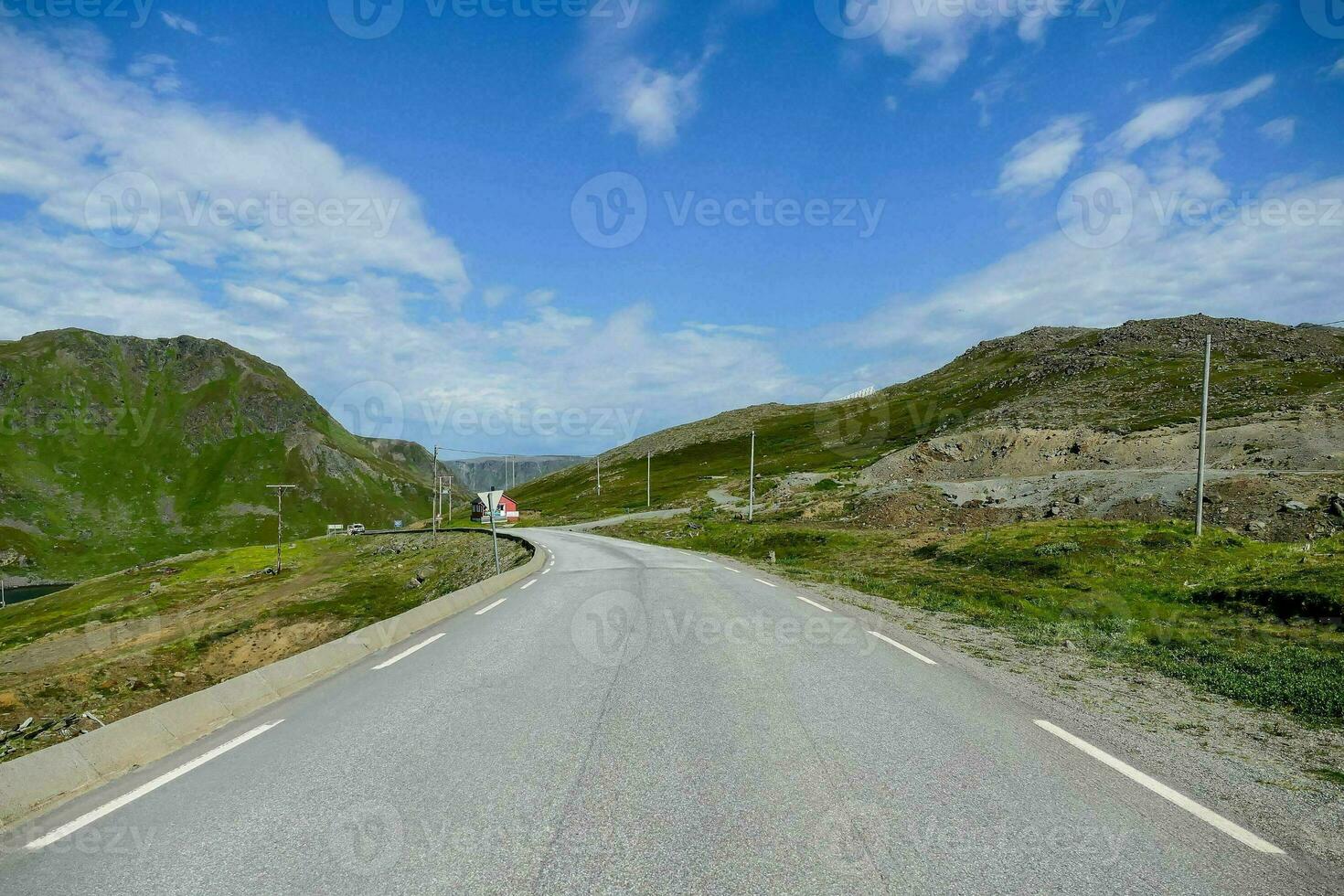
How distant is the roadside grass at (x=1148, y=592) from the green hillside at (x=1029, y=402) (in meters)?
42.0

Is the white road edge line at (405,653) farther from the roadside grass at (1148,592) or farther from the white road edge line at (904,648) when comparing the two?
the roadside grass at (1148,592)

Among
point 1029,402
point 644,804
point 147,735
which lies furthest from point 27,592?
point 644,804

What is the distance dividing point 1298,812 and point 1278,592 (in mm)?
15460

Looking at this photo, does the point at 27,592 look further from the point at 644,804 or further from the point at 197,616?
the point at 644,804

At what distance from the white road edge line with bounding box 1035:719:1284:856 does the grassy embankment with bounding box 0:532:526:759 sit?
13.7m

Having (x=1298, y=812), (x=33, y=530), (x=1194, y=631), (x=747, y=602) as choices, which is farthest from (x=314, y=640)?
(x=33, y=530)

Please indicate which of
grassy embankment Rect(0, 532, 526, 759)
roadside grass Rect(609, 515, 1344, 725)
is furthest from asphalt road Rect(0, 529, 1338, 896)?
grassy embankment Rect(0, 532, 526, 759)

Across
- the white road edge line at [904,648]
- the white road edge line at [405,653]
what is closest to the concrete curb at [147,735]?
the white road edge line at [405,653]

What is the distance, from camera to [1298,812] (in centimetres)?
488

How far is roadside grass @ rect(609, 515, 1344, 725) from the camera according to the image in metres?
9.73

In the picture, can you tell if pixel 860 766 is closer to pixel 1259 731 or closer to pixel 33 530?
pixel 1259 731

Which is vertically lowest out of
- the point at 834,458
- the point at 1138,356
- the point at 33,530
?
the point at 33,530

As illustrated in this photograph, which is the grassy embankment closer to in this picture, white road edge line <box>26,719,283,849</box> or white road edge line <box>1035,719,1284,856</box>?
white road edge line <box>26,719,283,849</box>

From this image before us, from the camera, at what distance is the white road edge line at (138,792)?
4609mm
